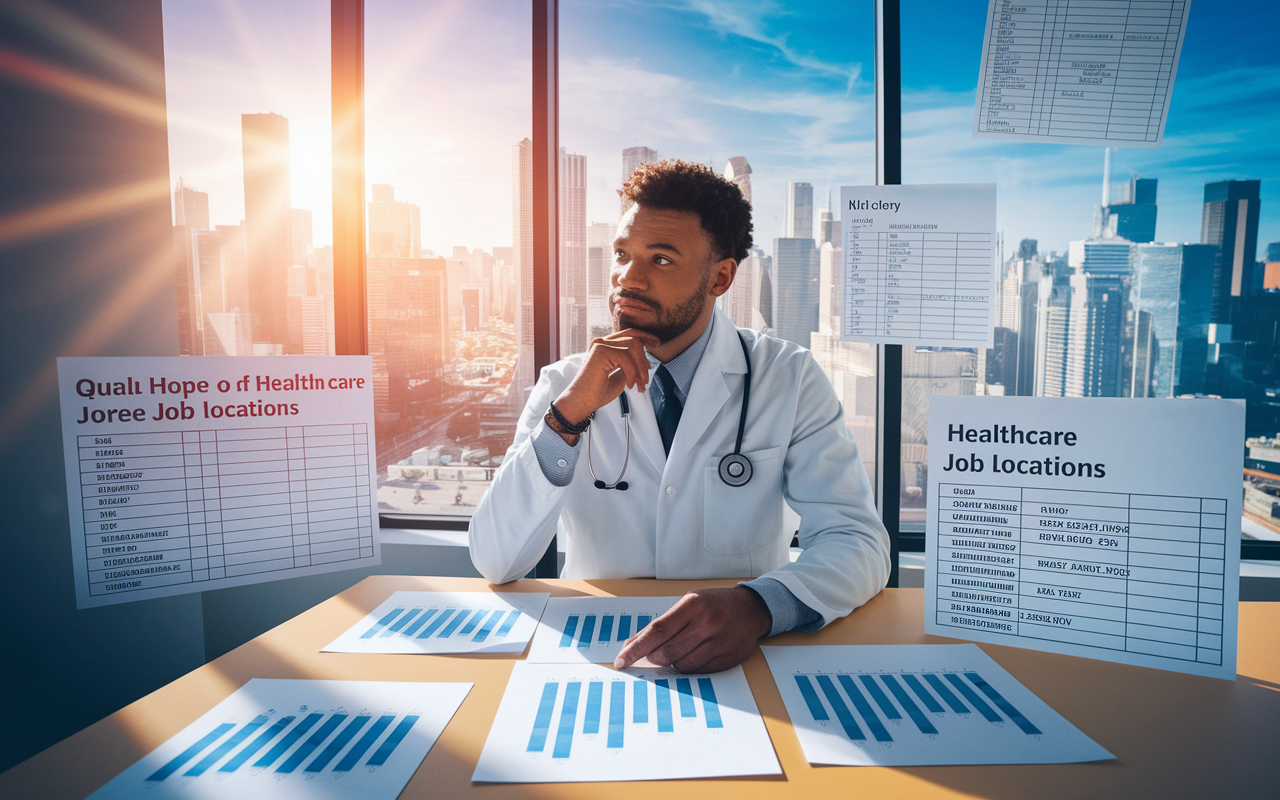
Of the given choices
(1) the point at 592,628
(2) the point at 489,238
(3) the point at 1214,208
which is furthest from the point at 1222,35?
(1) the point at 592,628

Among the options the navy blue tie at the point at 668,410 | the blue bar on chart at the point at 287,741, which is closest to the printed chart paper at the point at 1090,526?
the navy blue tie at the point at 668,410

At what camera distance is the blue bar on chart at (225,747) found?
0.61 m

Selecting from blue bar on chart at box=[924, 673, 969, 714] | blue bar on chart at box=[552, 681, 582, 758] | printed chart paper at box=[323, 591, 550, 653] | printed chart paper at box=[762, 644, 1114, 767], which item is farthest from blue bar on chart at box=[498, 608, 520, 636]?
blue bar on chart at box=[924, 673, 969, 714]

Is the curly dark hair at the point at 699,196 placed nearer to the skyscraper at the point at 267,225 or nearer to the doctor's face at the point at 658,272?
the doctor's face at the point at 658,272

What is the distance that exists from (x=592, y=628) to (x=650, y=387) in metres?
0.70

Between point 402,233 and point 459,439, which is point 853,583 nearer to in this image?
point 459,439

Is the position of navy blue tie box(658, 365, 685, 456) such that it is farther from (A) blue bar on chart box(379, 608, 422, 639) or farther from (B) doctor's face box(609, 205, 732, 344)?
(A) blue bar on chart box(379, 608, 422, 639)

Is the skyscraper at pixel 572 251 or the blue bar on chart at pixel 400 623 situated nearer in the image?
the blue bar on chart at pixel 400 623

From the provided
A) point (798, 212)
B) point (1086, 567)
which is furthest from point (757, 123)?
point (1086, 567)

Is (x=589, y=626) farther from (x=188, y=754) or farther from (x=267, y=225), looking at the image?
(x=267, y=225)

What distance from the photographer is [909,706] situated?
0.73 metres

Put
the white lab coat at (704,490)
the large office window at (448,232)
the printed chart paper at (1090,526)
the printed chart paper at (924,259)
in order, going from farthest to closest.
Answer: the large office window at (448,232)
the printed chart paper at (924,259)
the white lab coat at (704,490)
the printed chart paper at (1090,526)

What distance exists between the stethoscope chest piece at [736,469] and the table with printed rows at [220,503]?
0.76 meters

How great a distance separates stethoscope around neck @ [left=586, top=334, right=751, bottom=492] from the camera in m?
1.32
